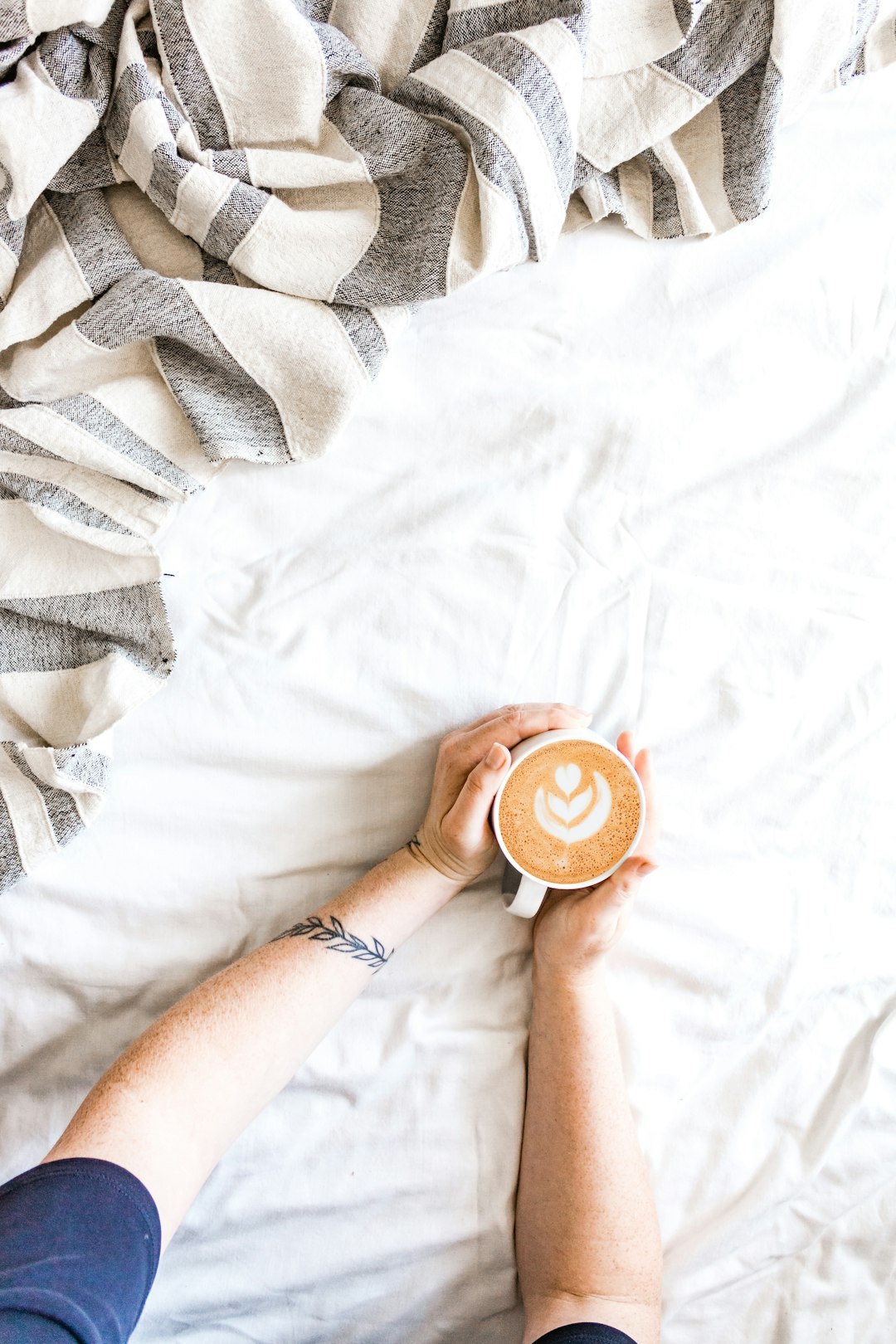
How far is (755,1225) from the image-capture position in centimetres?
88

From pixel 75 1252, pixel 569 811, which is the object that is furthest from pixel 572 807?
pixel 75 1252

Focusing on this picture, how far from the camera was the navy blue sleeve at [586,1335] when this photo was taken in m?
0.76

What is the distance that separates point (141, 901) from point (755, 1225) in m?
0.63

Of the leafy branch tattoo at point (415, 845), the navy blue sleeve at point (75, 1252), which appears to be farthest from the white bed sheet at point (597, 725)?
the navy blue sleeve at point (75, 1252)

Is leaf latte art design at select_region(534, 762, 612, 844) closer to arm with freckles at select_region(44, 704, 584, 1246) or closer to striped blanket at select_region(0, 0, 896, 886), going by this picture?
arm with freckles at select_region(44, 704, 584, 1246)

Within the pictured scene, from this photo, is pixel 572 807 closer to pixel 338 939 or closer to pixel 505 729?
pixel 505 729

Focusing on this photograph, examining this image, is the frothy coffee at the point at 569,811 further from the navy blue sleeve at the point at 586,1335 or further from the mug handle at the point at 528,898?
the navy blue sleeve at the point at 586,1335

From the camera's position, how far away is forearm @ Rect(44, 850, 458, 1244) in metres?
0.75

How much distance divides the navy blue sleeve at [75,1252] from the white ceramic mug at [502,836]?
373mm

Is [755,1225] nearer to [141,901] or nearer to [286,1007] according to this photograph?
[286,1007]

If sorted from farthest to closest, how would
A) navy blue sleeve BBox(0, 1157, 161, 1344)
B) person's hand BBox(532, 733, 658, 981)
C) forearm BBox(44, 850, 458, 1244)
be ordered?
person's hand BBox(532, 733, 658, 981), forearm BBox(44, 850, 458, 1244), navy blue sleeve BBox(0, 1157, 161, 1344)

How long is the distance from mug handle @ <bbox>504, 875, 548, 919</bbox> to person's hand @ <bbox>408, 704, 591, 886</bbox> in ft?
0.17

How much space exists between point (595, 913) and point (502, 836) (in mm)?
117

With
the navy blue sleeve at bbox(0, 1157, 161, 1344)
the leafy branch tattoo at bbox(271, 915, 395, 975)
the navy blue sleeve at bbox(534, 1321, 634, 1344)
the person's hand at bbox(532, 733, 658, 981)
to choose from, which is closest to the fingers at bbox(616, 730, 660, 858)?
the person's hand at bbox(532, 733, 658, 981)
